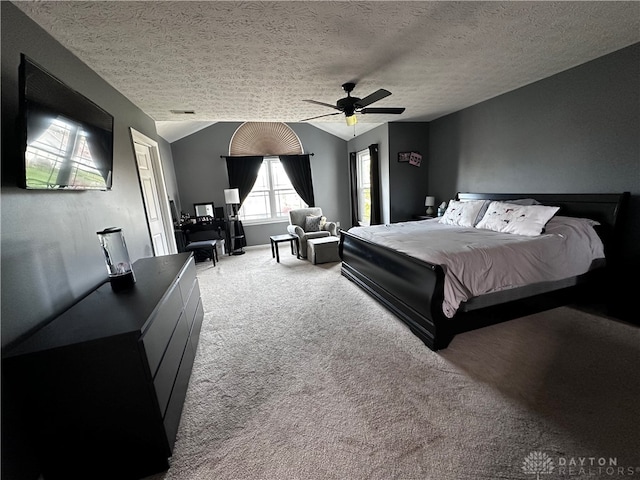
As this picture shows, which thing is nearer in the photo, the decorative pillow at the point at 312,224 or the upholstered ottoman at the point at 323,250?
the upholstered ottoman at the point at 323,250

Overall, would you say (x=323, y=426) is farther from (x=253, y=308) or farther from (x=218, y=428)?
(x=253, y=308)

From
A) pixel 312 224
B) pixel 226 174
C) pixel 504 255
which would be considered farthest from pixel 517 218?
pixel 226 174

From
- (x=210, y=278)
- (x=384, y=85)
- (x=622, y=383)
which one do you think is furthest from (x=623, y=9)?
(x=210, y=278)

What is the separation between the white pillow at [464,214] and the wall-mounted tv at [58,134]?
12.9 ft

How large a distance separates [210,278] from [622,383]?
14.9ft

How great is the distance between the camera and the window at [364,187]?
18.7 feet

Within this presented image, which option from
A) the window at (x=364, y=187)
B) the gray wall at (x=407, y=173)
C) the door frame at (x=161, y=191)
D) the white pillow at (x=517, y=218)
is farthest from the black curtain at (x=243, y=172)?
the white pillow at (x=517, y=218)

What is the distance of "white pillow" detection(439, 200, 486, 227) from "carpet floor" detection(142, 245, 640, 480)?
1.36 metres

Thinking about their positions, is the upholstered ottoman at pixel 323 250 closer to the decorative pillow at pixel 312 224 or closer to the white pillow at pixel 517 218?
the decorative pillow at pixel 312 224

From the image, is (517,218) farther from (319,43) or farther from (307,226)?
(307,226)

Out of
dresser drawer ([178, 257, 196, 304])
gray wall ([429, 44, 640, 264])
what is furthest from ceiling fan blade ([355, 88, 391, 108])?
dresser drawer ([178, 257, 196, 304])

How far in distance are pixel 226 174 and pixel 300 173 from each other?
1.68 meters

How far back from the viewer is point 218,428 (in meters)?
1.50

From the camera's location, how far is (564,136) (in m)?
2.87
